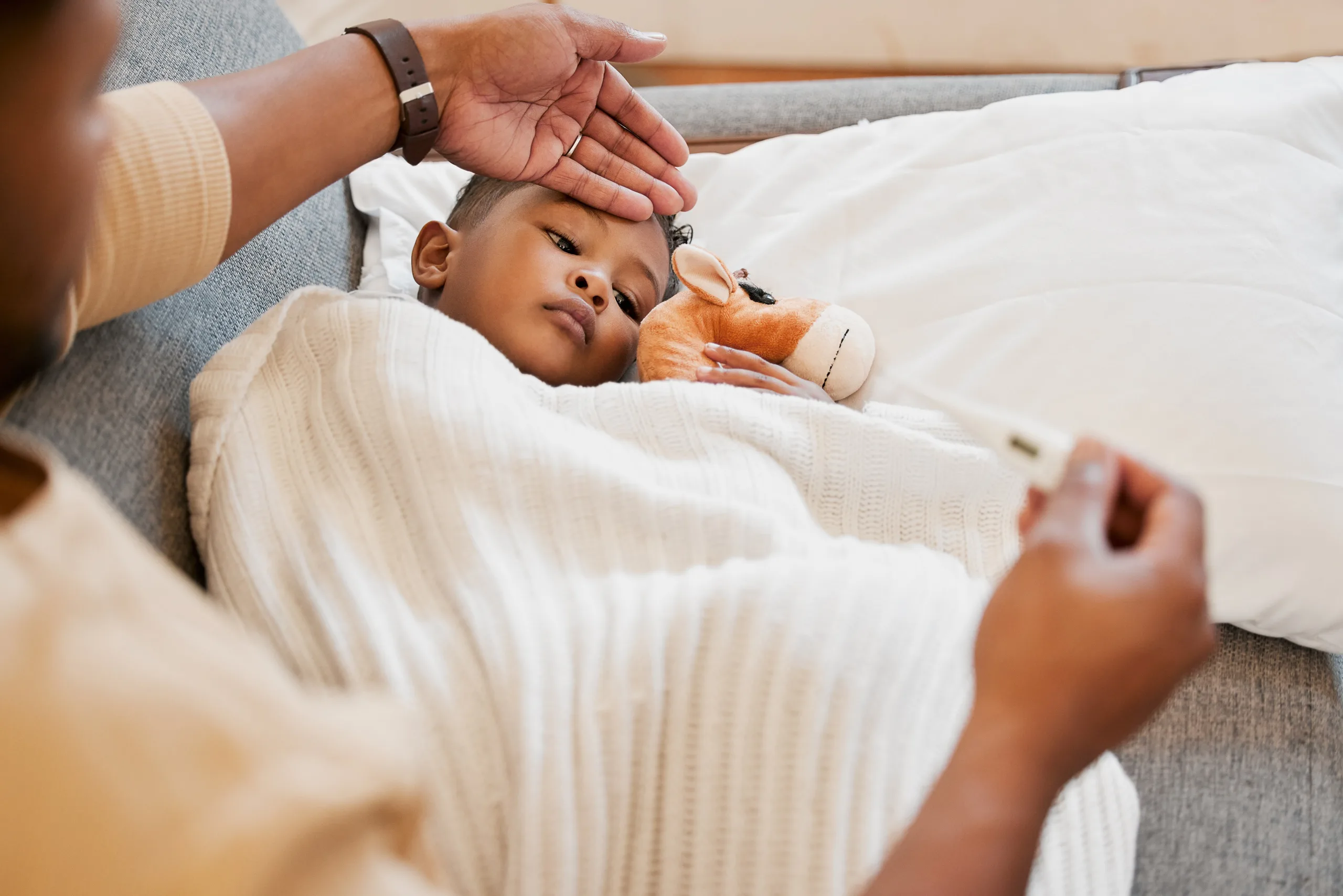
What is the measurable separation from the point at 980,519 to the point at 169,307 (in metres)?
0.87

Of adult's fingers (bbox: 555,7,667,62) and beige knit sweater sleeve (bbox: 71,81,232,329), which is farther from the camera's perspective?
adult's fingers (bbox: 555,7,667,62)

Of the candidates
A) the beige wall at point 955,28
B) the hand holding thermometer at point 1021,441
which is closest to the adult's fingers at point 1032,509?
the hand holding thermometer at point 1021,441

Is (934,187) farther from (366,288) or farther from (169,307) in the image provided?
(169,307)

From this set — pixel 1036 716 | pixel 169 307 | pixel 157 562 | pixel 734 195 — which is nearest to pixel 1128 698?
pixel 1036 716

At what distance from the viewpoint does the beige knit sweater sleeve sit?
870 mm

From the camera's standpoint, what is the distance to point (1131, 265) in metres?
1.22

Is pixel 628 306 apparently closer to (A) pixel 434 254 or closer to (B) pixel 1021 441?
(A) pixel 434 254

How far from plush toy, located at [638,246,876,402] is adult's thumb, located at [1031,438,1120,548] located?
2.20ft

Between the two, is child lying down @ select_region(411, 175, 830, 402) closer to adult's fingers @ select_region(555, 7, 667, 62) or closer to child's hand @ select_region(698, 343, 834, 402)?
child's hand @ select_region(698, 343, 834, 402)

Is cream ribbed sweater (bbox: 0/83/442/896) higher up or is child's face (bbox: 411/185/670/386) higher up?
cream ribbed sweater (bbox: 0/83/442/896)

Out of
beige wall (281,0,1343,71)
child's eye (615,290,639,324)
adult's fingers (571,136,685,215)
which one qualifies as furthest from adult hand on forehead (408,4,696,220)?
beige wall (281,0,1343,71)

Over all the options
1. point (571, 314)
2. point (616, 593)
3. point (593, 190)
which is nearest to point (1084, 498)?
point (616, 593)

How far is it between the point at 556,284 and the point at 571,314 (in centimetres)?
5

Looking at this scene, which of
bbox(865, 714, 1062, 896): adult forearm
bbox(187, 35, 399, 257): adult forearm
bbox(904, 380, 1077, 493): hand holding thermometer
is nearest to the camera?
bbox(865, 714, 1062, 896): adult forearm
